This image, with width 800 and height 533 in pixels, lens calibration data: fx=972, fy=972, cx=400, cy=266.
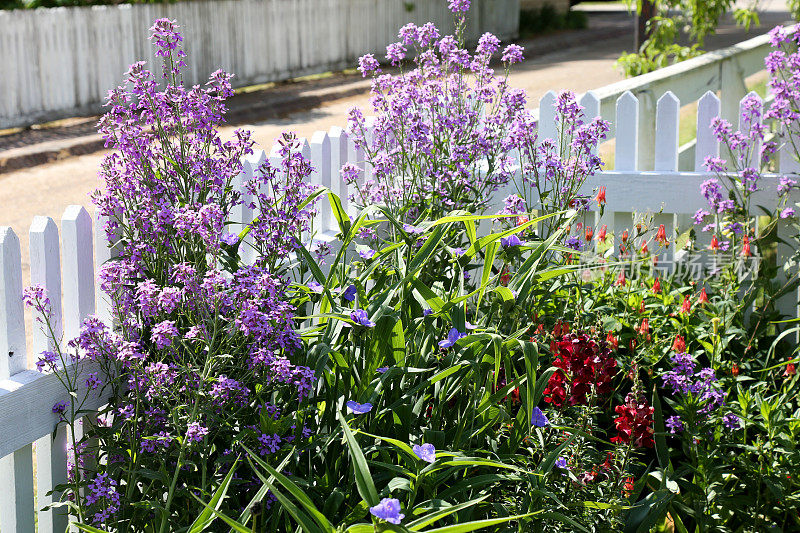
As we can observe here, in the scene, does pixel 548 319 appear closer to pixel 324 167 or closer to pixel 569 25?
pixel 324 167

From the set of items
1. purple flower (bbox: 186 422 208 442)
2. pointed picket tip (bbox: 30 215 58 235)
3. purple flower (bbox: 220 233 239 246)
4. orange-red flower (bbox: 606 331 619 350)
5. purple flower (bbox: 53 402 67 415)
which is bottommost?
orange-red flower (bbox: 606 331 619 350)

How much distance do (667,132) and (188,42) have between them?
9.61m

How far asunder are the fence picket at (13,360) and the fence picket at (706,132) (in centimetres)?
270

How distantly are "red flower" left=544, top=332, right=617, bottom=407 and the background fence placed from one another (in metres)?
8.71

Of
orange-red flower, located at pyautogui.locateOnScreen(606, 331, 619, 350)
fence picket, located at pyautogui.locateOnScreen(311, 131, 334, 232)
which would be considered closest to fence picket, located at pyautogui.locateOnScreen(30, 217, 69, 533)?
fence picket, located at pyautogui.locateOnScreen(311, 131, 334, 232)

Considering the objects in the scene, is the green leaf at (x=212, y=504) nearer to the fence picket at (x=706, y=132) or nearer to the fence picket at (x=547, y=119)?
the fence picket at (x=547, y=119)

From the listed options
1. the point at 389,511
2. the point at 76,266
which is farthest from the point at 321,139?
the point at 389,511

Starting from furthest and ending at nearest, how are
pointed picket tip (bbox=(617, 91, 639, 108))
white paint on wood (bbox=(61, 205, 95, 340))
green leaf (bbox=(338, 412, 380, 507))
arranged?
pointed picket tip (bbox=(617, 91, 639, 108)), white paint on wood (bbox=(61, 205, 95, 340)), green leaf (bbox=(338, 412, 380, 507))

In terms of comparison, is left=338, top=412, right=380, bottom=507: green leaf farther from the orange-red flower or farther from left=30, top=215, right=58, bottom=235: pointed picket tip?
the orange-red flower

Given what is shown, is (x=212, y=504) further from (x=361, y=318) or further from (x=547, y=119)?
(x=547, y=119)

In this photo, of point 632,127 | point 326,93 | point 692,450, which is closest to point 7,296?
point 692,450

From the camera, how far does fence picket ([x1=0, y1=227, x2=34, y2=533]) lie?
2.43 metres

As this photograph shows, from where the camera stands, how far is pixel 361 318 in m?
2.36

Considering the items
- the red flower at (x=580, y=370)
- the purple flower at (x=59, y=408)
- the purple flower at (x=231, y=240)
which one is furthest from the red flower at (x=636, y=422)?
the purple flower at (x=59, y=408)
